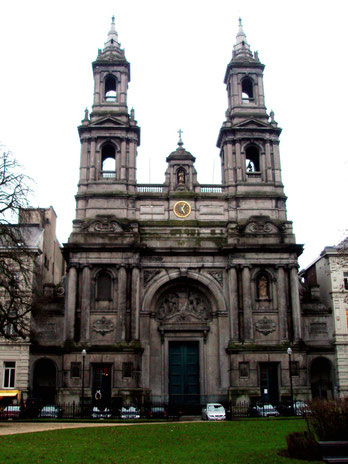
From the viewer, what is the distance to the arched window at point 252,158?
49353mm

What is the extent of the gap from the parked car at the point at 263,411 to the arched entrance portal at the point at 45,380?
1578 cm

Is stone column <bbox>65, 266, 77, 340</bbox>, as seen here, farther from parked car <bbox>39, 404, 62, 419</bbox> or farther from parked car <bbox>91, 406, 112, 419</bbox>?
parked car <bbox>91, 406, 112, 419</bbox>

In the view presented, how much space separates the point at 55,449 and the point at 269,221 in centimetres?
3055

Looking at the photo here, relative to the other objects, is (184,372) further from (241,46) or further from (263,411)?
(241,46)

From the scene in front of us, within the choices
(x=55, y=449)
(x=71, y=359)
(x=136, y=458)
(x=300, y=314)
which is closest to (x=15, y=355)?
(x=71, y=359)

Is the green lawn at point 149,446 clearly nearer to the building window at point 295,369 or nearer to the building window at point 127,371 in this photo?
the building window at point 127,371

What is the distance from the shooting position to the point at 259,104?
5019cm

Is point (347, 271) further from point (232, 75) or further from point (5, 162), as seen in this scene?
point (5, 162)

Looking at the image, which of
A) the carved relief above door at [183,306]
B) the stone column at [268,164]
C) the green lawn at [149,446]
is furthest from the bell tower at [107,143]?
the green lawn at [149,446]

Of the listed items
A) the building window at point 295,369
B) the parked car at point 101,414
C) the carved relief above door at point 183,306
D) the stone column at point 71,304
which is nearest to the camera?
the parked car at point 101,414

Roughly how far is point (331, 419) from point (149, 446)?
6.52 metres

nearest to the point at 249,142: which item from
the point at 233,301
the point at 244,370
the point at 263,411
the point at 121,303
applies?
the point at 233,301

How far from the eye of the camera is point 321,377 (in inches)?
1809

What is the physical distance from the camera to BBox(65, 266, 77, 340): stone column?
42147 mm
